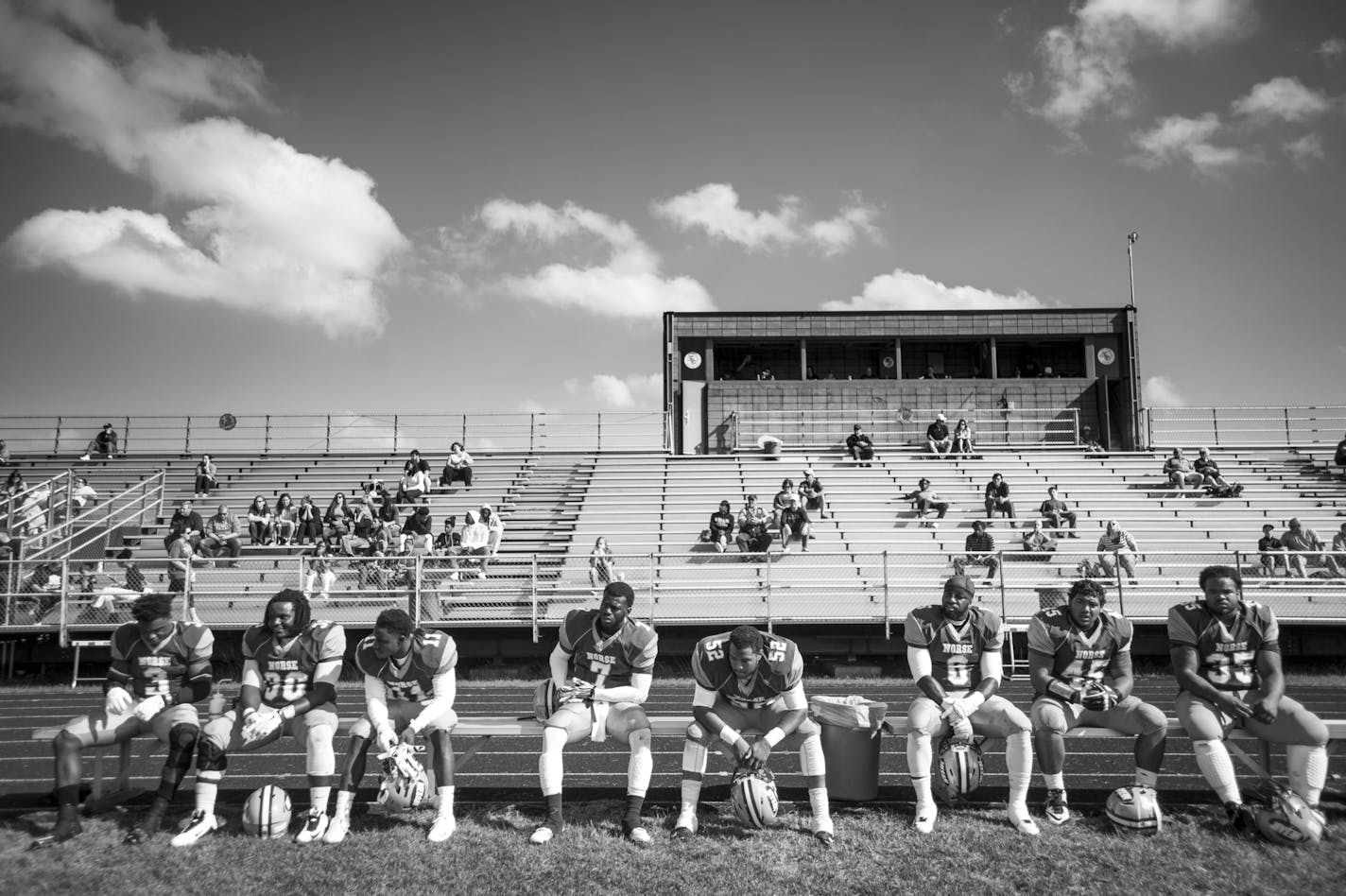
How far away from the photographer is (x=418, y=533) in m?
17.4

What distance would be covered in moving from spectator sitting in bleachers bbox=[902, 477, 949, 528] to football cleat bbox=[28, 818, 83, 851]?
15.6 metres

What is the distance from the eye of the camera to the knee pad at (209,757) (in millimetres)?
5871

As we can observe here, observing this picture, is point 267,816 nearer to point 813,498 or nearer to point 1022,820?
point 1022,820

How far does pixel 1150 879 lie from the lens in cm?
504

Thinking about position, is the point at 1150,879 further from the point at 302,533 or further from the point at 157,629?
the point at 302,533

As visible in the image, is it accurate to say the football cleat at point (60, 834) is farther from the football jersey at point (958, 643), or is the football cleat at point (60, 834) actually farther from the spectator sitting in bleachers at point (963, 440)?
the spectator sitting in bleachers at point (963, 440)

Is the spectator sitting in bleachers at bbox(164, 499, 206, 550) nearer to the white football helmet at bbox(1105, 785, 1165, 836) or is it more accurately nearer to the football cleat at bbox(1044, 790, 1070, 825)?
the football cleat at bbox(1044, 790, 1070, 825)

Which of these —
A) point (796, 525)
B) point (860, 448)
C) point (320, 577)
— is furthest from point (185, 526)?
point (860, 448)

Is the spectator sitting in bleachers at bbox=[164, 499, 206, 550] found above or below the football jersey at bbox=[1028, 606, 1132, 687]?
above

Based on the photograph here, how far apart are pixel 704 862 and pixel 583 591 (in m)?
8.80

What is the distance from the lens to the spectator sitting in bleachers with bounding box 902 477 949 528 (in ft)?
61.0

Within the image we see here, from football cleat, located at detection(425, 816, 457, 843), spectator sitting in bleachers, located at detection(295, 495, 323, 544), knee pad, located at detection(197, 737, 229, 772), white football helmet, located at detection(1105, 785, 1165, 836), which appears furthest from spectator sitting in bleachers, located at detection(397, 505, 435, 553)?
white football helmet, located at detection(1105, 785, 1165, 836)

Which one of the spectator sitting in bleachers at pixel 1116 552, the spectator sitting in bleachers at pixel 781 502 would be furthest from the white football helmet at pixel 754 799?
the spectator sitting in bleachers at pixel 781 502

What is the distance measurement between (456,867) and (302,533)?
14416 mm
